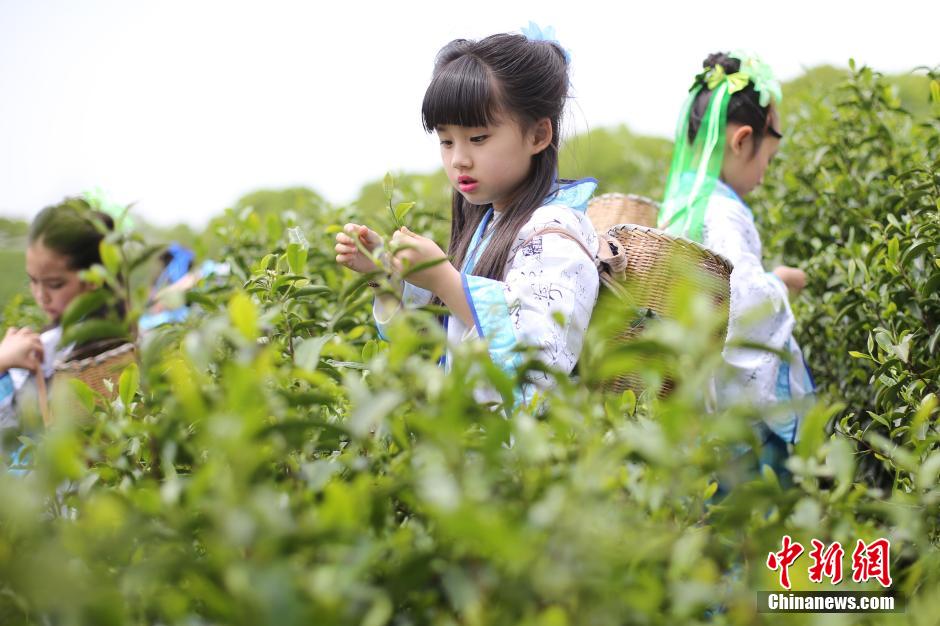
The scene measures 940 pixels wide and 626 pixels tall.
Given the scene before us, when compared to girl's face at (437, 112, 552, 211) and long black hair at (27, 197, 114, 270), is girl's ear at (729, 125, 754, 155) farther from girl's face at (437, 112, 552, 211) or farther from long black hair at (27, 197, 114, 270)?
long black hair at (27, 197, 114, 270)

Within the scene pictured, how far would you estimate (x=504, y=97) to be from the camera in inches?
71.4

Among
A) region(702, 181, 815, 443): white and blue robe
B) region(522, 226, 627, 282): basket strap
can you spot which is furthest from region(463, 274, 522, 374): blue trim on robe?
region(702, 181, 815, 443): white and blue robe

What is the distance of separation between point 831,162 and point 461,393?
2.20 m

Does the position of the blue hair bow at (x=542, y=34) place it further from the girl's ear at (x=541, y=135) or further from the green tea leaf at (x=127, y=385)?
the green tea leaf at (x=127, y=385)

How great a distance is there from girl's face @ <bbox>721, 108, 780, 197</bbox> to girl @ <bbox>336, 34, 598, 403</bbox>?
0.73 meters

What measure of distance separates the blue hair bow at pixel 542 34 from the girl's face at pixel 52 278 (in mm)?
1382

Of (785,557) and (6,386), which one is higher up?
(785,557)

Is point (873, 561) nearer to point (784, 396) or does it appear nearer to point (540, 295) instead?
point (540, 295)

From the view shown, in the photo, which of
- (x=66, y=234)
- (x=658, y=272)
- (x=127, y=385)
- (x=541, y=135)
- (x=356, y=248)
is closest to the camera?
(x=127, y=385)

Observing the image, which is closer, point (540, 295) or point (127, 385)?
point (127, 385)

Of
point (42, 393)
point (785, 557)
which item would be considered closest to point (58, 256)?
point (42, 393)

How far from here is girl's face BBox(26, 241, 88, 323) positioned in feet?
8.12

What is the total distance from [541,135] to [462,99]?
21cm

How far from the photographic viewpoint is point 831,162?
258cm
